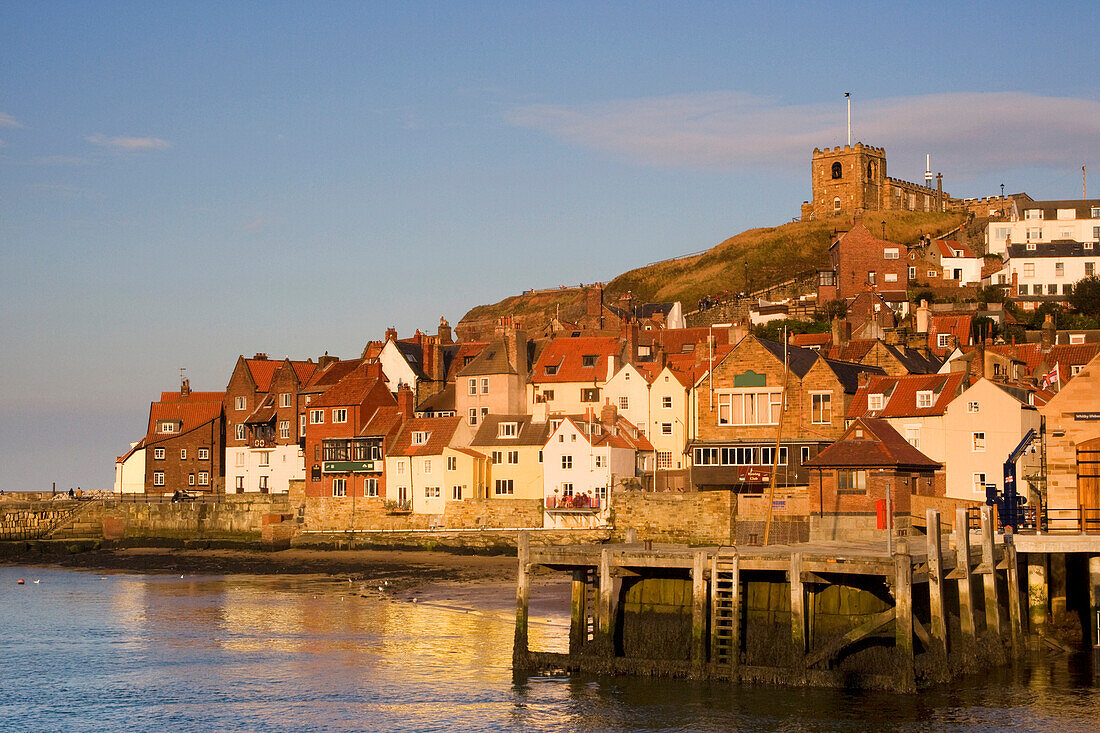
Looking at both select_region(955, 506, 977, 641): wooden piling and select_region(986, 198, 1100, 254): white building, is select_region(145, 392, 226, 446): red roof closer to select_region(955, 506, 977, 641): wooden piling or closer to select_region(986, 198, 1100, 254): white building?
select_region(986, 198, 1100, 254): white building

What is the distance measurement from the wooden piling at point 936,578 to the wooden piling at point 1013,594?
4.25m

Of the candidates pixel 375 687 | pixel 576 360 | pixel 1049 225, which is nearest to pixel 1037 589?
pixel 375 687

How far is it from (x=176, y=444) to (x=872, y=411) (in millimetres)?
54702

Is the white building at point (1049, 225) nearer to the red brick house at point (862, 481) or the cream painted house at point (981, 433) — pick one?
the cream painted house at point (981, 433)

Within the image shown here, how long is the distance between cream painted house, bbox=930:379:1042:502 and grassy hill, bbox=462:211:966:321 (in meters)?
67.1

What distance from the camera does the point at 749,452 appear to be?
226 feet

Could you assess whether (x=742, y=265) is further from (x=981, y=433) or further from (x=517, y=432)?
(x=981, y=433)

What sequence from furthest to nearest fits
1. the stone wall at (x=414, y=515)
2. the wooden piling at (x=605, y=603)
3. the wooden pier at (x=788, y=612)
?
the stone wall at (x=414, y=515) < the wooden piling at (x=605, y=603) < the wooden pier at (x=788, y=612)

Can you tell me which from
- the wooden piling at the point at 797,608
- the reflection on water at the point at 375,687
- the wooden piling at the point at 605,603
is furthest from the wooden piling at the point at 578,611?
the wooden piling at the point at 797,608

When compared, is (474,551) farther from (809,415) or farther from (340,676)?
(340,676)

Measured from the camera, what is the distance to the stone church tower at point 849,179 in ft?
456

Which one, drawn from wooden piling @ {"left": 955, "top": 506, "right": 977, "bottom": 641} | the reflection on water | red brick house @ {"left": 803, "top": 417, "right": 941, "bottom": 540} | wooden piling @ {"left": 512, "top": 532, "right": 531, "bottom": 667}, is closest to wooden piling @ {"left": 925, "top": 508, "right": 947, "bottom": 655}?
wooden piling @ {"left": 955, "top": 506, "right": 977, "bottom": 641}

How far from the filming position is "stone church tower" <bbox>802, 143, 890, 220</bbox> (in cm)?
13900

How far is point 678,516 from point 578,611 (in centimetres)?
3059
